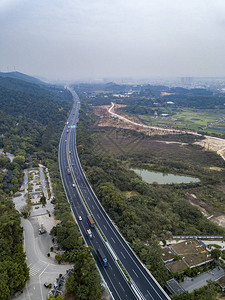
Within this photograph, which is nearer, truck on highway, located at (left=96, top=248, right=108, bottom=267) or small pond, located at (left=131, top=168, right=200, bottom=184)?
truck on highway, located at (left=96, top=248, right=108, bottom=267)

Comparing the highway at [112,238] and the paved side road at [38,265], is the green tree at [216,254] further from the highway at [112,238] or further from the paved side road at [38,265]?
the paved side road at [38,265]

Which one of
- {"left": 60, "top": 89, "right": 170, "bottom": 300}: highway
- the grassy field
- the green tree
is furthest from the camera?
the grassy field

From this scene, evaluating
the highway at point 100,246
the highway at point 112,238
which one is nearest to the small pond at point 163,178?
the highway at point 112,238

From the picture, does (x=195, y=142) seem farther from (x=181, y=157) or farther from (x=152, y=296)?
(x=152, y=296)

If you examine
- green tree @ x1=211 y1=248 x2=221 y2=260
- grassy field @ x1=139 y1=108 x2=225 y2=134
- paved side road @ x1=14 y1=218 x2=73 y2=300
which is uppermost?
grassy field @ x1=139 y1=108 x2=225 y2=134

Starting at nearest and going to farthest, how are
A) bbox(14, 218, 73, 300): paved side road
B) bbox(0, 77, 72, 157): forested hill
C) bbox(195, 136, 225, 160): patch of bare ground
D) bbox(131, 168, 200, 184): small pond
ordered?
bbox(14, 218, 73, 300): paved side road < bbox(131, 168, 200, 184): small pond < bbox(0, 77, 72, 157): forested hill < bbox(195, 136, 225, 160): patch of bare ground

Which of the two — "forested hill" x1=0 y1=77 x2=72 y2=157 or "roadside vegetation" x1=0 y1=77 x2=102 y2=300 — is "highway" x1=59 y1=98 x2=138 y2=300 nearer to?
"roadside vegetation" x1=0 y1=77 x2=102 y2=300

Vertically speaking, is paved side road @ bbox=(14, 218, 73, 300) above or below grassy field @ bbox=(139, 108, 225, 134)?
below

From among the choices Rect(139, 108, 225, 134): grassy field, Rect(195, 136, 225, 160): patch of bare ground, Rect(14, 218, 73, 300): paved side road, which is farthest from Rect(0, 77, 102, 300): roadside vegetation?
Rect(195, 136, 225, 160): patch of bare ground

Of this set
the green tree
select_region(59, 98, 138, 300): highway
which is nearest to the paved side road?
select_region(59, 98, 138, 300): highway
